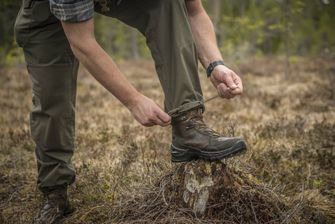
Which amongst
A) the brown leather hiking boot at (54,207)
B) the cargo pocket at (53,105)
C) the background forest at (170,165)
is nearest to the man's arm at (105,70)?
the background forest at (170,165)

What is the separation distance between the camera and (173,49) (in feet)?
8.45

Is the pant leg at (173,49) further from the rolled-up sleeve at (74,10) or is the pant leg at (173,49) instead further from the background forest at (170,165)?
the background forest at (170,165)

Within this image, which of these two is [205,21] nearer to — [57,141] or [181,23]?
[181,23]

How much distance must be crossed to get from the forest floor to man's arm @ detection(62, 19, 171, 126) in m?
0.76

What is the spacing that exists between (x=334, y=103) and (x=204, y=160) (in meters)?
5.56

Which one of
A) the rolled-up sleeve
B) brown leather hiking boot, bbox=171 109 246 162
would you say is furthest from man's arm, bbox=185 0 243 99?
the rolled-up sleeve

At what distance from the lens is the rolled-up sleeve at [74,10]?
7.22ft

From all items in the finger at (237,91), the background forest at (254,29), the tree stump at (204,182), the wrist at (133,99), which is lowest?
the background forest at (254,29)

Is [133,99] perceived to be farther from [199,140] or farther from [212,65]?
[212,65]

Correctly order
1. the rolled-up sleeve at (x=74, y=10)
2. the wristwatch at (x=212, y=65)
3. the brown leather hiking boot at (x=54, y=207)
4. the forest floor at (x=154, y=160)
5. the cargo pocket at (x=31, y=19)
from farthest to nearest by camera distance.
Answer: the brown leather hiking boot at (x=54, y=207) → the forest floor at (x=154, y=160) → the cargo pocket at (x=31, y=19) → the wristwatch at (x=212, y=65) → the rolled-up sleeve at (x=74, y=10)

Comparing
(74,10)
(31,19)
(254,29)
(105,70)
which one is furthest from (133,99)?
(254,29)

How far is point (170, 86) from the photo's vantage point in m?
2.58

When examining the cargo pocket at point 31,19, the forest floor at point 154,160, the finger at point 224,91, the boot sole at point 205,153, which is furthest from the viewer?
the forest floor at point 154,160

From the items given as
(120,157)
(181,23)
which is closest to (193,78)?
(181,23)
